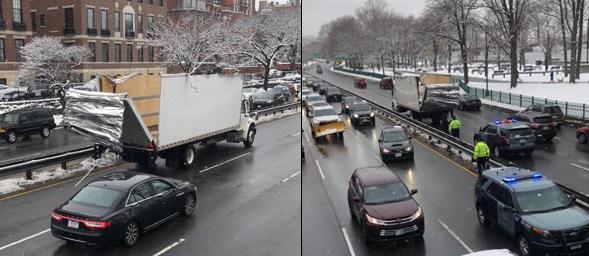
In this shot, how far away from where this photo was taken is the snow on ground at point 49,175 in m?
16.6

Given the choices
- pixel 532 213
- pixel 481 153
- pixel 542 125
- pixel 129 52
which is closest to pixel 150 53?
pixel 129 52

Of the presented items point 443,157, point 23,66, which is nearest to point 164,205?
point 443,157

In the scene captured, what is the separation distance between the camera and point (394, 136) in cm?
2184

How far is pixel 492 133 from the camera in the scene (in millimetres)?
22359

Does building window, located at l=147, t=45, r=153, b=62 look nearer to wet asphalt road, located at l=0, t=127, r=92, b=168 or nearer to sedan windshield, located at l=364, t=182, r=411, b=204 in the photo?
wet asphalt road, located at l=0, t=127, r=92, b=168

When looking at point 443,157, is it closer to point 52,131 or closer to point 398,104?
point 398,104

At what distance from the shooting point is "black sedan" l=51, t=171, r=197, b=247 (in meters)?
10.7

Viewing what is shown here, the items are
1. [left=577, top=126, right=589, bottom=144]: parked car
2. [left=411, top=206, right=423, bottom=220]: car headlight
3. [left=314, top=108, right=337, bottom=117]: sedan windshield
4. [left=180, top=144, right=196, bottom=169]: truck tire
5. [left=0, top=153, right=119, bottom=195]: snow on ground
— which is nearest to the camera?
[left=411, top=206, right=423, bottom=220]: car headlight

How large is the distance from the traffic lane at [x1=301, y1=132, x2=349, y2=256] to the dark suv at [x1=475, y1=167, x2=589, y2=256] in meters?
3.53

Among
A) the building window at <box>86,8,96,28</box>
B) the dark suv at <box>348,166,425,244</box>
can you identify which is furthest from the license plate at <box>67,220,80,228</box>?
the building window at <box>86,8,96,28</box>

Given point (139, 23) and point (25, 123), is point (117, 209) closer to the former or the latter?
point (25, 123)

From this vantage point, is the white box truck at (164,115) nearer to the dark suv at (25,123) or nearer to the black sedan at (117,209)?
the black sedan at (117,209)

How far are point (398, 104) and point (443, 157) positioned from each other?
55.6ft

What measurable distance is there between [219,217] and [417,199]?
5.61 metres
